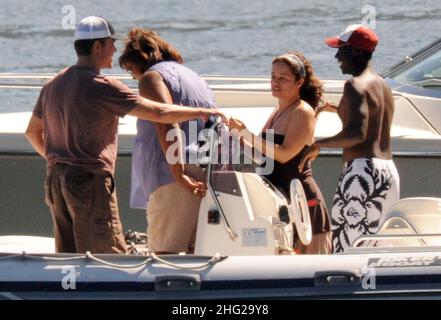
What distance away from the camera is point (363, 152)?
15.9 ft

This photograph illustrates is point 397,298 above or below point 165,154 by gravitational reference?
below

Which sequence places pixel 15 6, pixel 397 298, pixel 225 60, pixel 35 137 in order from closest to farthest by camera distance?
pixel 397 298, pixel 35 137, pixel 225 60, pixel 15 6

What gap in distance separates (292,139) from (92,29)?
0.80 metres

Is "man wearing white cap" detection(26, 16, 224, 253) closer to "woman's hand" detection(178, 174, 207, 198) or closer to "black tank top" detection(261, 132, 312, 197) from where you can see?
"woman's hand" detection(178, 174, 207, 198)

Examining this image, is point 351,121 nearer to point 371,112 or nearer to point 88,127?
point 371,112

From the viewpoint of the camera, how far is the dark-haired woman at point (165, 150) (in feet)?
15.1

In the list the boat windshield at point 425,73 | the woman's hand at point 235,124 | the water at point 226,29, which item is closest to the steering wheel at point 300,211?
the woman's hand at point 235,124

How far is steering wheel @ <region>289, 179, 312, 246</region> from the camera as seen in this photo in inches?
177

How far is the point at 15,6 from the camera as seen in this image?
19.3 m

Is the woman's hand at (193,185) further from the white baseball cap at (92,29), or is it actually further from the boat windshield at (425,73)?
the boat windshield at (425,73)

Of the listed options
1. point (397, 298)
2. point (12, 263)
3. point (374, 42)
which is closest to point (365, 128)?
point (374, 42)

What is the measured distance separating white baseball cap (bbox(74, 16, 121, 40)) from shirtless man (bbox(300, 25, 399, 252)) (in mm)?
855
